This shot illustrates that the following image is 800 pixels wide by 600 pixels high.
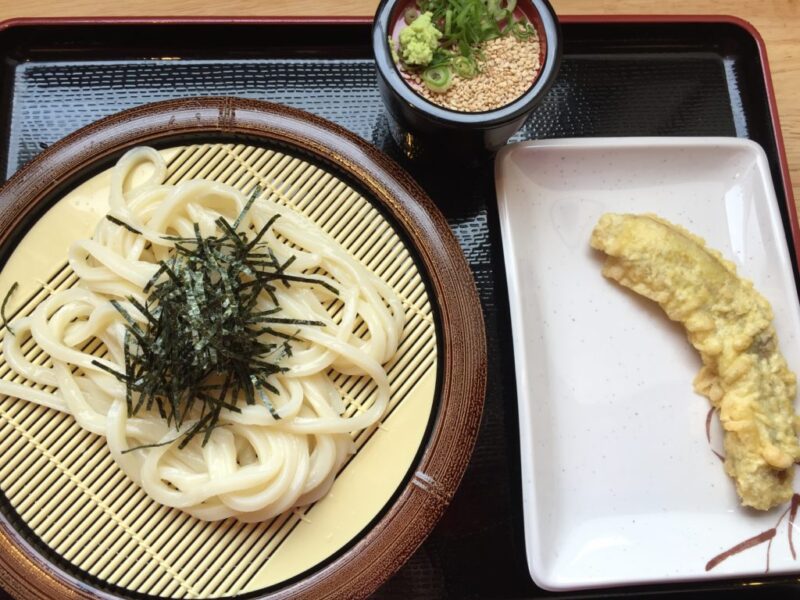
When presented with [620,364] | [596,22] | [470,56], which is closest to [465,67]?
[470,56]

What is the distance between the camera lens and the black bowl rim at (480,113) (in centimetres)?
206

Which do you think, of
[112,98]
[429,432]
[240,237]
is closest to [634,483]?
[429,432]

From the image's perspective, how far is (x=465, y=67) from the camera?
83.8 inches

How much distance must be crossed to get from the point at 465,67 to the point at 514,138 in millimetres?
505

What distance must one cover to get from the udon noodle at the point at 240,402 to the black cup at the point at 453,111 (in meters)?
0.46

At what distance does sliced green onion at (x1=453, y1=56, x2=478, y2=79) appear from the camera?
2129 mm

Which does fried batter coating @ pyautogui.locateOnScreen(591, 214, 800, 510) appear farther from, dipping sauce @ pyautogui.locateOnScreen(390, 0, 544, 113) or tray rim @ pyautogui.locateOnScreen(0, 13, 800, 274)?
dipping sauce @ pyautogui.locateOnScreen(390, 0, 544, 113)

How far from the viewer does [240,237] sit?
6.74 feet

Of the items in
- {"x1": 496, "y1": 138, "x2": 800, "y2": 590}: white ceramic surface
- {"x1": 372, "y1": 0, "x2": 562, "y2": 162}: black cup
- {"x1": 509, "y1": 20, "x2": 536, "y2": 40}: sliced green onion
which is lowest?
{"x1": 496, "y1": 138, "x2": 800, "y2": 590}: white ceramic surface

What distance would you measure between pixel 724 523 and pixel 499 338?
3.01 feet

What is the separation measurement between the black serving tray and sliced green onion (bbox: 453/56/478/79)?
0.37 m

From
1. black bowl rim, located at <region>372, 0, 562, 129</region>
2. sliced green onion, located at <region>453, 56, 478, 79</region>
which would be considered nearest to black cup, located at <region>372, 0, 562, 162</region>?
black bowl rim, located at <region>372, 0, 562, 129</region>

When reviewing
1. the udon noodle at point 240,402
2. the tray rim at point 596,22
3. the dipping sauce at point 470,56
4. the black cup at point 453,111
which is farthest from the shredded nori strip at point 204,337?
the tray rim at point 596,22

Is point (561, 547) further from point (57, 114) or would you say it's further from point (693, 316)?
point (57, 114)
